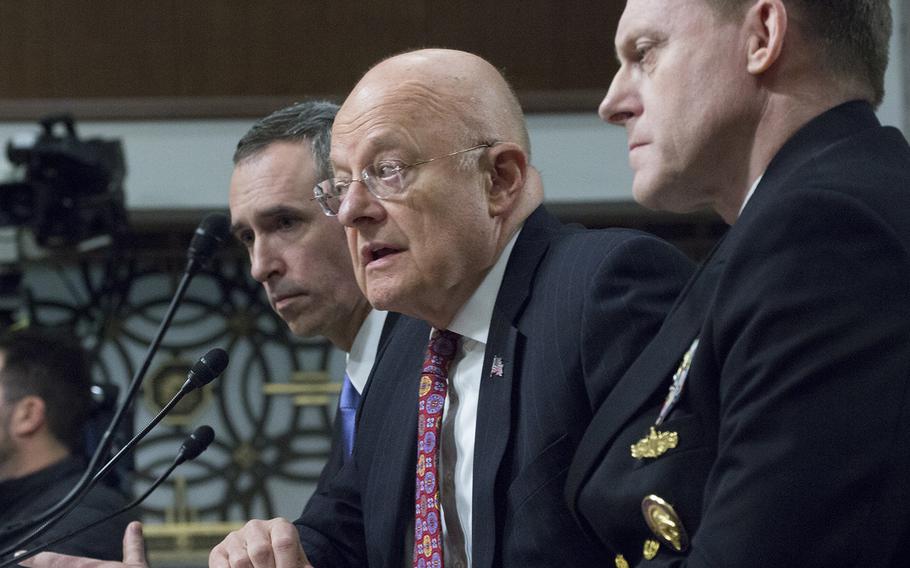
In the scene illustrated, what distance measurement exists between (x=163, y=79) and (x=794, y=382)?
16.0 ft

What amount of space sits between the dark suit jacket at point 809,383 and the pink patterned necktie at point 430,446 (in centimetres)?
58

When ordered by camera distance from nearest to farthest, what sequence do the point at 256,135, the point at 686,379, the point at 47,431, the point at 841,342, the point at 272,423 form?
the point at 841,342
the point at 686,379
the point at 256,135
the point at 47,431
the point at 272,423

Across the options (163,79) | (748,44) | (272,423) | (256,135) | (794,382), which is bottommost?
(272,423)

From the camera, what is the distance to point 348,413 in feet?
8.71

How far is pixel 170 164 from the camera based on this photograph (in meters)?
5.68

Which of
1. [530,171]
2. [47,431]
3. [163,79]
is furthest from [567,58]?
[530,171]

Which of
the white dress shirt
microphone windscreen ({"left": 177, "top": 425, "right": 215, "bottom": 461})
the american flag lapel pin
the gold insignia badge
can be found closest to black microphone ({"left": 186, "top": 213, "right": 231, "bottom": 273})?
microphone windscreen ({"left": 177, "top": 425, "right": 215, "bottom": 461})

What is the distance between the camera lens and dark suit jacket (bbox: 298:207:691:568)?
5.82ft

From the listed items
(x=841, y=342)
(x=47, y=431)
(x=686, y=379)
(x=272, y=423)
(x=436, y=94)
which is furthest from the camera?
(x=272, y=423)

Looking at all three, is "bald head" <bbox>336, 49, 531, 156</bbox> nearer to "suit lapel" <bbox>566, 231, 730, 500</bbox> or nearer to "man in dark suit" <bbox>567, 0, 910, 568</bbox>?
"man in dark suit" <bbox>567, 0, 910, 568</bbox>

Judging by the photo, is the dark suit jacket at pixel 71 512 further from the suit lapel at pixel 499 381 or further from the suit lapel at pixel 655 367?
the suit lapel at pixel 655 367

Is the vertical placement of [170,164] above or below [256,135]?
below

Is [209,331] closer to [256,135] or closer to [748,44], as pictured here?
[256,135]

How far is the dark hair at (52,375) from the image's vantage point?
3771 mm
